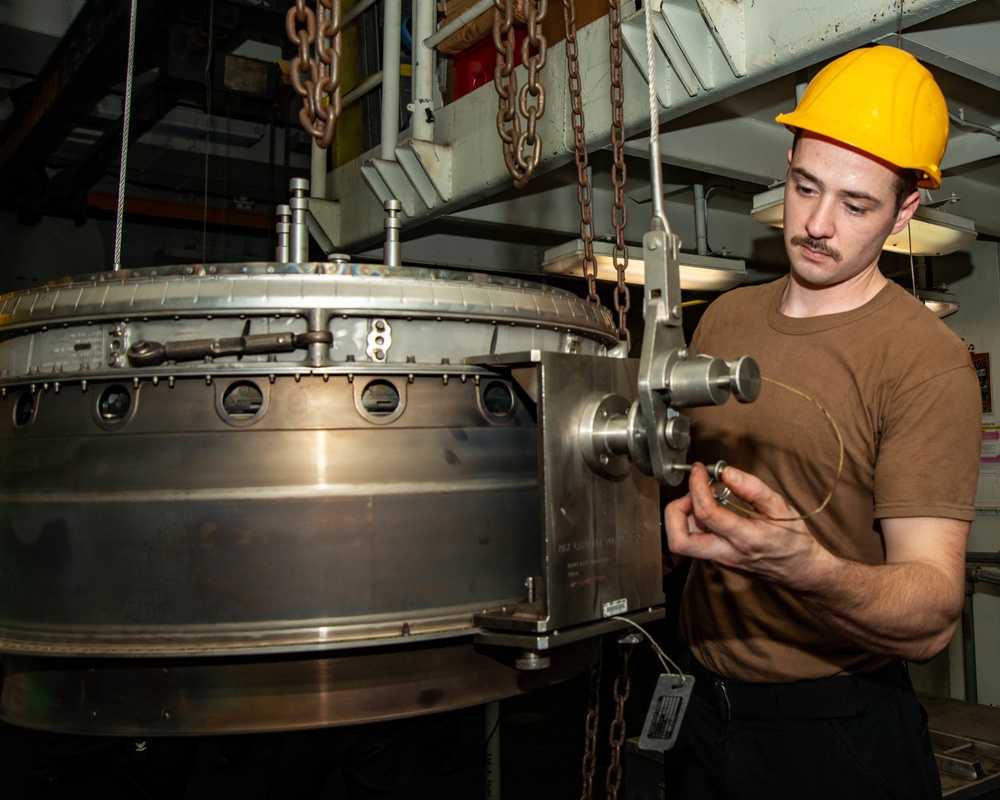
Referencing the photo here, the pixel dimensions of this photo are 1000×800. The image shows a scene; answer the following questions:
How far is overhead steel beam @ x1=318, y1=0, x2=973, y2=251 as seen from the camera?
2.50 m

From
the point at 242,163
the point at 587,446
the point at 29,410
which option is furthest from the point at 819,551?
the point at 242,163

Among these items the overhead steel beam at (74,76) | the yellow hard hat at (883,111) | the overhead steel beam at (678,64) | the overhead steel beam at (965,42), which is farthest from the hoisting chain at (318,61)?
the overhead steel beam at (74,76)

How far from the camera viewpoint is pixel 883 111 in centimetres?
173

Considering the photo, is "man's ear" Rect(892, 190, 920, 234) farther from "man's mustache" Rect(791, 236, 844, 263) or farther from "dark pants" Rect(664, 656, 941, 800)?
"dark pants" Rect(664, 656, 941, 800)

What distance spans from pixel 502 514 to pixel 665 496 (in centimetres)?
59

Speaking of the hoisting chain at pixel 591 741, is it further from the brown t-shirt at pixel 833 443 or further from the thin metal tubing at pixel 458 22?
the thin metal tubing at pixel 458 22

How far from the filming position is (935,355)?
5.47ft

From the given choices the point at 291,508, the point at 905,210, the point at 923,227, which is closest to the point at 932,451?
the point at 905,210

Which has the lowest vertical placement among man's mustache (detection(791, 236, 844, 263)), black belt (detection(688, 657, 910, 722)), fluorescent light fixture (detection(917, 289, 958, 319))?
black belt (detection(688, 657, 910, 722))

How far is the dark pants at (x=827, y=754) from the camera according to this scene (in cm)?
178

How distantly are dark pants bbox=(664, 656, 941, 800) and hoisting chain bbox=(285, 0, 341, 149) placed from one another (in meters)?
1.37

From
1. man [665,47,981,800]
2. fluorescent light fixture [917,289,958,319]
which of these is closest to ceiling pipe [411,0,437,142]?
man [665,47,981,800]

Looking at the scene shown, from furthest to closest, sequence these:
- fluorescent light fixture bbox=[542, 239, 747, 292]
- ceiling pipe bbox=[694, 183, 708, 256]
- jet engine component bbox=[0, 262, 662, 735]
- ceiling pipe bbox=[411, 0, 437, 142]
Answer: ceiling pipe bbox=[694, 183, 708, 256]
fluorescent light fixture bbox=[542, 239, 747, 292]
ceiling pipe bbox=[411, 0, 437, 142]
jet engine component bbox=[0, 262, 662, 735]

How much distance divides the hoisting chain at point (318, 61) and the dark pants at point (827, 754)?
1.37 m
